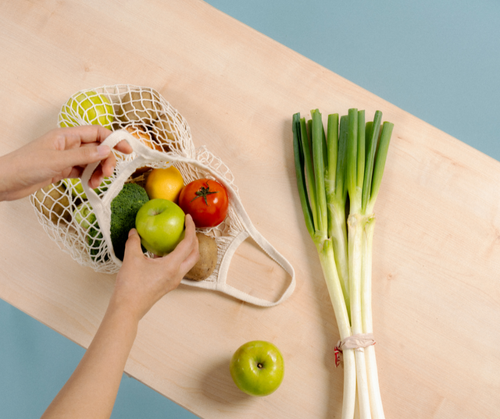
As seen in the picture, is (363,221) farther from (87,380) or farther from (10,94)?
(10,94)

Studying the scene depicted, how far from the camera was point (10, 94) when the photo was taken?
35.5 inches

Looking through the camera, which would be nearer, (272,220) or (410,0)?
(272,220)

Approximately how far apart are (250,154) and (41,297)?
559mm

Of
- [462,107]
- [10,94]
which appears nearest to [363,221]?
[10,94]

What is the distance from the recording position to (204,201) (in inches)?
28.8

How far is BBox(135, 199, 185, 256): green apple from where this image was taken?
67 centimetres

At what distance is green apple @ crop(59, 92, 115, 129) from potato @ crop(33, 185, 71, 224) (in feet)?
0.45

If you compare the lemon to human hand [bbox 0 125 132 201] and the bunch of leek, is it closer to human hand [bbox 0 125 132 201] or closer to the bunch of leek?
human hand [bbox 0 125 132 201]

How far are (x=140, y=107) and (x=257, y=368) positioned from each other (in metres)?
0.59

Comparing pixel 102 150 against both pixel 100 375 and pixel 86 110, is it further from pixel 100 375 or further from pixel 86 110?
pixel 100 375

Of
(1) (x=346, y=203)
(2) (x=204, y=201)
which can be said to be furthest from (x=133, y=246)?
(1) (x=346, y=203)

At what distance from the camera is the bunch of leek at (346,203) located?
0.79 m

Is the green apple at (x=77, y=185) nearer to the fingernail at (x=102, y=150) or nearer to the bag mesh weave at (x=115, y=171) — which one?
the bag mesh weave at (x=115, y=171)

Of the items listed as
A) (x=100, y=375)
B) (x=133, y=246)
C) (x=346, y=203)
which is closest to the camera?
(x=100, y=375)
